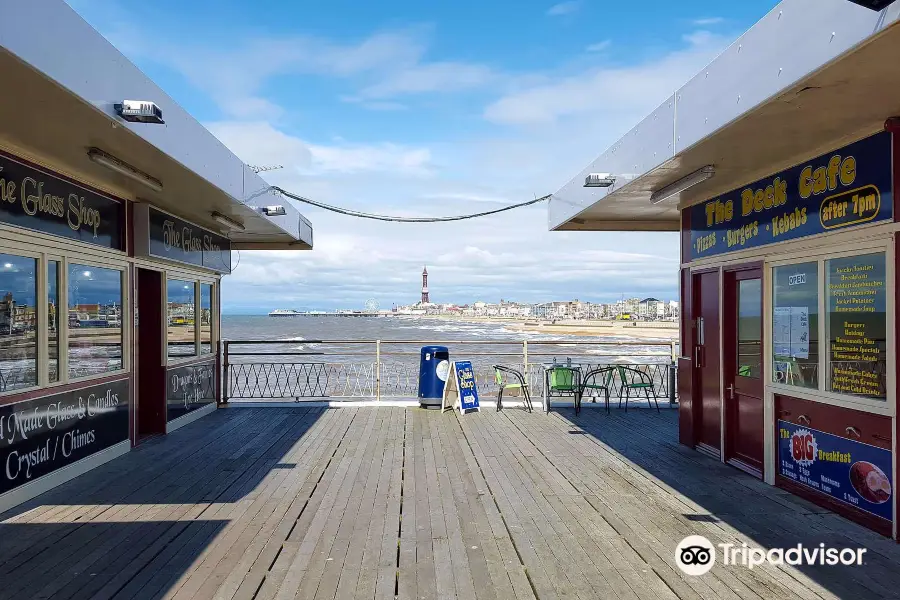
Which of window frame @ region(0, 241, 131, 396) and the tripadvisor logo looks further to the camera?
window frame @ region(0, 241, 131, 396)

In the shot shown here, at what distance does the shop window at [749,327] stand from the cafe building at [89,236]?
16.5 feet

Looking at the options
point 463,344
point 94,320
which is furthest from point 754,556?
point 463,344

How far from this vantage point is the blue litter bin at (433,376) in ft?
32.4

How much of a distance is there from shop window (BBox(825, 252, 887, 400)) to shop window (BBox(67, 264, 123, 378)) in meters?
6.20

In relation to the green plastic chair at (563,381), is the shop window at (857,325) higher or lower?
higher

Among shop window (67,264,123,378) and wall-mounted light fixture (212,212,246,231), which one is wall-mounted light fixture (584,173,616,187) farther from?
shop window (67,264,123,378)

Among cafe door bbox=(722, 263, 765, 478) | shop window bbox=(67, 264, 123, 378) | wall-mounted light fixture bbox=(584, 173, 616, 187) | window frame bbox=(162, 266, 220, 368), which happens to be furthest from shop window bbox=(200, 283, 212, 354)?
cafe door bbox=(722, 263, 765, 478)

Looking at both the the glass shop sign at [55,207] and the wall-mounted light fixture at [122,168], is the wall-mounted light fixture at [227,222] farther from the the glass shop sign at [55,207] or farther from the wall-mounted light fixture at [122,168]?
the wall-mounted light fixture at [122,168]

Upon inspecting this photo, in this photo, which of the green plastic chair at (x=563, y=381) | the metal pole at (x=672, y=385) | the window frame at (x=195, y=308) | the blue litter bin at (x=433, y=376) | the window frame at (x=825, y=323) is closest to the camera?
the window frame at (x=825, y=323)

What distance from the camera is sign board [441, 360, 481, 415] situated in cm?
959

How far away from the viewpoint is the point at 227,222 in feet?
28.6

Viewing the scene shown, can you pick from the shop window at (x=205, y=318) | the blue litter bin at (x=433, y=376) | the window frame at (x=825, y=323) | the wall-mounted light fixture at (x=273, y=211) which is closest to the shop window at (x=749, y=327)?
the window frame at (x=825, y=323)

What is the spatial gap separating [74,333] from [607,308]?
133733mm

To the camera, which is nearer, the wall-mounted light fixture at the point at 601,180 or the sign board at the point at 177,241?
the wall-mounted light fixture at the point at 601,180
